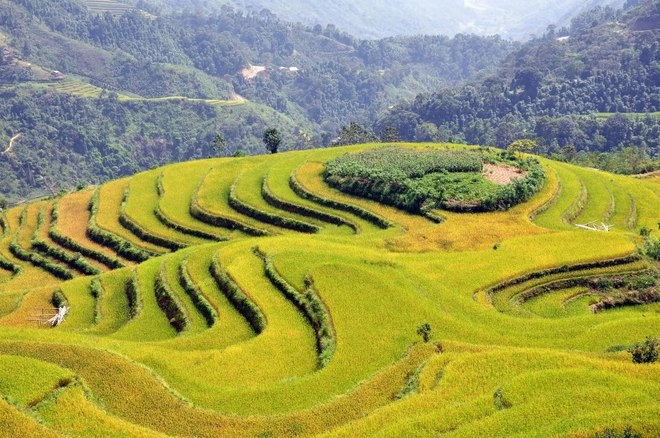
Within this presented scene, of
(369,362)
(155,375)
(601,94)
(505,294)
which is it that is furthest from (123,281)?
(601,94)

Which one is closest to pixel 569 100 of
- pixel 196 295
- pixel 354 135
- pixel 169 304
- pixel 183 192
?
pixel 354 135

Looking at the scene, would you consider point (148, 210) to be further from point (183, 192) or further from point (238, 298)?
point (238, 298)

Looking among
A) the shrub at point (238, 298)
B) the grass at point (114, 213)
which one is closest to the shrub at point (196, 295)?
the shrub at point (238, 298)

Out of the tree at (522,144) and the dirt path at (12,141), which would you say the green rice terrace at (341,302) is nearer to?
the tree at (522,144)

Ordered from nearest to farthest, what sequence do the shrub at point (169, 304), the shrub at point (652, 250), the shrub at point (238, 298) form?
the shrub at point (238, 298)
the shrub at point (169, 304)
the shrub at point (652, 250)

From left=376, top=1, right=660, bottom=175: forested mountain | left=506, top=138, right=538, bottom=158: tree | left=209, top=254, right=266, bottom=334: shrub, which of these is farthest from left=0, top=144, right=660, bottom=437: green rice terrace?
left=376, top=1, right=660, bottom=175: forested mountain

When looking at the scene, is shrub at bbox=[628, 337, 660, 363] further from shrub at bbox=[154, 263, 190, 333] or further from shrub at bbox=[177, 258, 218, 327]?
shrub at bbox=[154, 263, 190, 333]

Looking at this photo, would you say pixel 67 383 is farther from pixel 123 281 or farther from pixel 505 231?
pixel 505 231

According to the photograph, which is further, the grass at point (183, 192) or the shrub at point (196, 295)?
the grass at point (183, 192)
